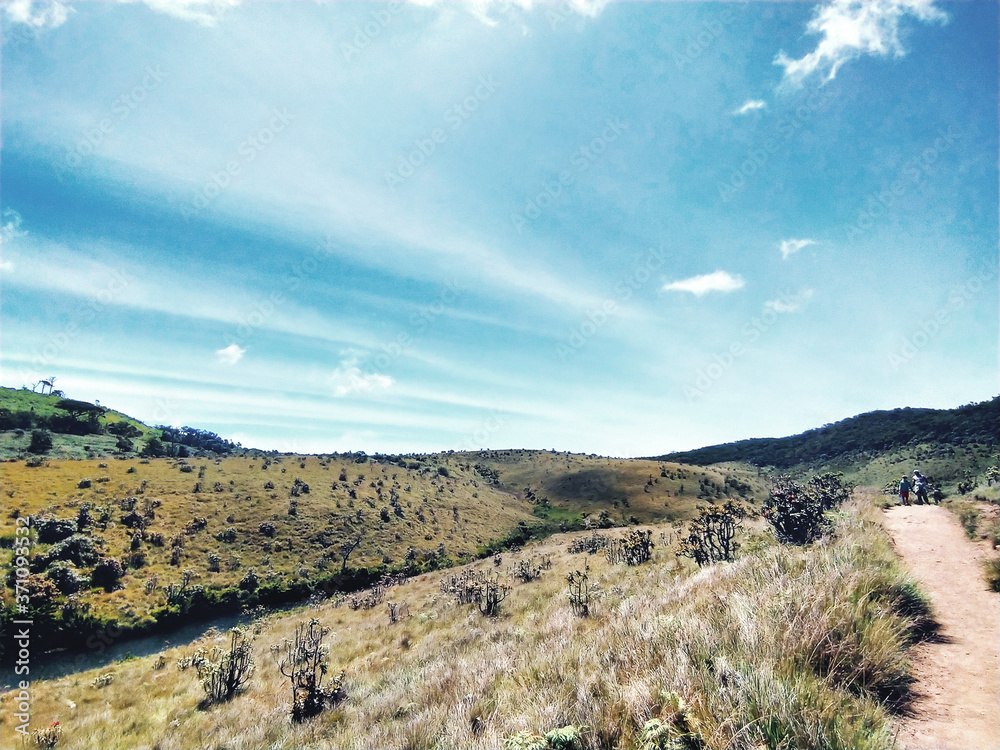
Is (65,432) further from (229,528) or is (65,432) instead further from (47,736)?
(47,736)

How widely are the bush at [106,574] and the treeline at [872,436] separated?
120181 millimetres

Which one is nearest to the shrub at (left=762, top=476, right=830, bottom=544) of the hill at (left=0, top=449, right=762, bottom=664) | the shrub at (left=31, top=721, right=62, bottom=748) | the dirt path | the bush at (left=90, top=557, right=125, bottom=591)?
the dirt path

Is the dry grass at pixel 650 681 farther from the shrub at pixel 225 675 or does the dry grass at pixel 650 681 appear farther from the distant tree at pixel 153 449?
the distant tree at pixel 153 449

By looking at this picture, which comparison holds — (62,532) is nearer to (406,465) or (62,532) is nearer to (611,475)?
(406,465)

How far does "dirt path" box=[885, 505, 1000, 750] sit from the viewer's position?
3820 millimetres

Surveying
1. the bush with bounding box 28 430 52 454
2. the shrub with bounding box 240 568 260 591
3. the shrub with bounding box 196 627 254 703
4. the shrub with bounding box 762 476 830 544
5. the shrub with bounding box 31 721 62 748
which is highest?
the bush with bounding box 28 430 52 454

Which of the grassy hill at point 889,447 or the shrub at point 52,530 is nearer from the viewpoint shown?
the shrub at point 52,530

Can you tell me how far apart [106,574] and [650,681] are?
148ft

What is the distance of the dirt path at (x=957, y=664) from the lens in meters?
3.82

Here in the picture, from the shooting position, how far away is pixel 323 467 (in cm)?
7250

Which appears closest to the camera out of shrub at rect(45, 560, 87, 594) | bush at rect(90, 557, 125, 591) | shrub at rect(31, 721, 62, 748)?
shrub at rect(31, 721, 62, 748)

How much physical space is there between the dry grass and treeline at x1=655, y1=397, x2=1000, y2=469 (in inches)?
3975

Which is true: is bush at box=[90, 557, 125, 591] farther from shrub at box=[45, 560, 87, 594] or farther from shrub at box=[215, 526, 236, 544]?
shrub at box=[215, 526, 236, 544]

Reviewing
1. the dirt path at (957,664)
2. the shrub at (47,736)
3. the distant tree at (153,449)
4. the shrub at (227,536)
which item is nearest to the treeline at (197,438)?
the distant tree at (153,449)
